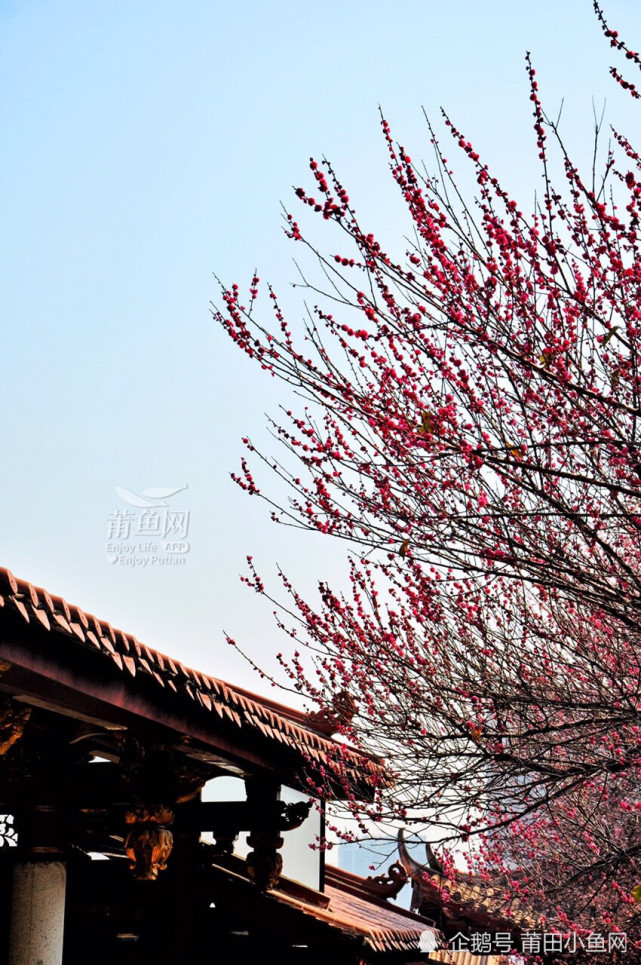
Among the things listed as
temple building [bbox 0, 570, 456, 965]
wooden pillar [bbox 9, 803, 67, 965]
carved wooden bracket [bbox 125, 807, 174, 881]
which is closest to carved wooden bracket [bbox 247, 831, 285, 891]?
temple building [bbox 0, 570, 456, 965]

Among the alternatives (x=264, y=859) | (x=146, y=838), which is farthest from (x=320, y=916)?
(x=146, y=838)

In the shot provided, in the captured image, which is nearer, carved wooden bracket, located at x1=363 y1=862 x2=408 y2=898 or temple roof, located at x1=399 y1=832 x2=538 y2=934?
carved wooden bracket, located at x1=363 y1=862 x2=408 y2=898

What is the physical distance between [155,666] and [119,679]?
254 millimetres

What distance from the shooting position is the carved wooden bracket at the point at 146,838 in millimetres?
5660

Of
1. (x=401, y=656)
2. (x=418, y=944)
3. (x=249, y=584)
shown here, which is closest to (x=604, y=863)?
(x=401, y=656)

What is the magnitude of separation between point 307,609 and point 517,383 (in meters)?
2.94

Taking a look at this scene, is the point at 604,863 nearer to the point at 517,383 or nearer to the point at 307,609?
the point at 307,609

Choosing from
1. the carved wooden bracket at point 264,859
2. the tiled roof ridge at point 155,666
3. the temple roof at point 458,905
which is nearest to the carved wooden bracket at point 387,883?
the temple roof at point 458,905

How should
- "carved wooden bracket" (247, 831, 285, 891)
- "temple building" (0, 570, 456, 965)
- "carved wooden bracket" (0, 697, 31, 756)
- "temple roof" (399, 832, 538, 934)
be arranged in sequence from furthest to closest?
"temple roof" (399, 832, 538, 934) < "carved wooden bracket" (247, 831, 285, 891) < "carved wooden bracket" (0, 697, 31, 756) < "temple building" (0, 570, 456, 965)

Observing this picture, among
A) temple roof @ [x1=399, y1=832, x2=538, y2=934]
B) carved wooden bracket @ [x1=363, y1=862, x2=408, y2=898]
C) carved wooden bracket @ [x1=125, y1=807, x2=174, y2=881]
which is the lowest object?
temple roof @ [x1=399, y1=832, x2=538, y2=934]

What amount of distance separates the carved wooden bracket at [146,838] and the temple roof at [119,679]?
0.47 m

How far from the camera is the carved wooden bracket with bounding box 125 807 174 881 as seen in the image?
566 cm

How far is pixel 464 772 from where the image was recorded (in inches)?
246

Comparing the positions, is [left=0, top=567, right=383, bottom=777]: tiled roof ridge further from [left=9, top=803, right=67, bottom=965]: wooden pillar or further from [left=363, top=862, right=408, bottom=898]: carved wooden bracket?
[left=363, top=862, right=408, bottom=898]: carved wooden bracket
